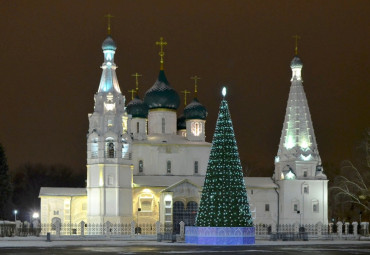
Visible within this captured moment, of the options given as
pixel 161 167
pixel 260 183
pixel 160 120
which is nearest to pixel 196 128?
pixel 160 120

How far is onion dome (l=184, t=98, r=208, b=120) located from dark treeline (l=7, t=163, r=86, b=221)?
27.5 m

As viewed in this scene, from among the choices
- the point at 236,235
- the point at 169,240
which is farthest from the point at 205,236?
the point at 169,240

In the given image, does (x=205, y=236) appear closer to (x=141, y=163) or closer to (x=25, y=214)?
(x=141, y=163)

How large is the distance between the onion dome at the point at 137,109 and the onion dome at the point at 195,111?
357 centimetres

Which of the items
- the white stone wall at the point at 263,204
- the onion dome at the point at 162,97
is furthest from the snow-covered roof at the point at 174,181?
the onion dome at the point at 162,97

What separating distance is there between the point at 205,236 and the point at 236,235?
1.70m

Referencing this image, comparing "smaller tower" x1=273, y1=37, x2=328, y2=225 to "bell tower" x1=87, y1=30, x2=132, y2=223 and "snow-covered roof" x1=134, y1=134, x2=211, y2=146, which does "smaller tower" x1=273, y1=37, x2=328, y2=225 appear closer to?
"snow-covered roof" x1=134, y1=134, x2=211, y2=146

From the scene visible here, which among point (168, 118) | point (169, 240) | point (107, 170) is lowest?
point (169, 240)

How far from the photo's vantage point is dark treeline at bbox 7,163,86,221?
92.0 m

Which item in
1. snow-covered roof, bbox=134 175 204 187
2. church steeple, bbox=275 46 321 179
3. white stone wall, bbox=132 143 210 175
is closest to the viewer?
snow-covered roof, bbox=134 175 204 187

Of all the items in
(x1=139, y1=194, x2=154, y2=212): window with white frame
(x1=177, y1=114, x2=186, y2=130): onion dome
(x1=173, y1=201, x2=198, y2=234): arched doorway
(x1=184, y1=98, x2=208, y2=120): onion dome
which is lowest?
(x1=173, y1=201, x2=198, y2=234): arched doorway

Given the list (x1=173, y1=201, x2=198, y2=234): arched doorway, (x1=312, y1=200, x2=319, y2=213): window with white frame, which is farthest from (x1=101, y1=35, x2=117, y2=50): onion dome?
(x1=312, y1=200, x2=319, y2=213): window with white frame

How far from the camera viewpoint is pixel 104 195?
6144cm

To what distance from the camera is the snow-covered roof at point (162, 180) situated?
65025 millimetres
